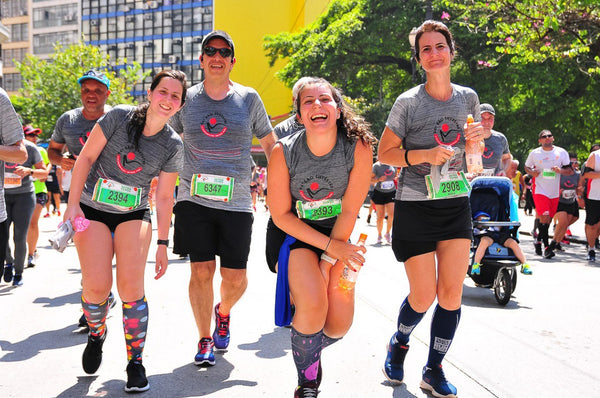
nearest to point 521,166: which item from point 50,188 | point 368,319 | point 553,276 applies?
point 50,188

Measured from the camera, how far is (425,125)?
4.06 m

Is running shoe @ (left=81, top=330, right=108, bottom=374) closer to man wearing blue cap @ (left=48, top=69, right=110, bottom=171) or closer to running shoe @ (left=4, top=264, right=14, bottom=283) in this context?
man wearing blue cap @ (left=48, top=69, right=110, bottom=171)

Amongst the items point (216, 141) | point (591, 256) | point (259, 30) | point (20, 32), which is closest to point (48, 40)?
point (20, 32)

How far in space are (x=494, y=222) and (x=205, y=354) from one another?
425 cm

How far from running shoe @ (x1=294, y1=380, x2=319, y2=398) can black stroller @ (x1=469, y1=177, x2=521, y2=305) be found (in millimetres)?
4243

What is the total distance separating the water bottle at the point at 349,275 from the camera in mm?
3528

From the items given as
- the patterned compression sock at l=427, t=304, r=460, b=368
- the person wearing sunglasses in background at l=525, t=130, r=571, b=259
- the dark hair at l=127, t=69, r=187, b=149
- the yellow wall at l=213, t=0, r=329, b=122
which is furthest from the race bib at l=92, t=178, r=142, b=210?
the yellow wall at l=213, t=0, r=329, b=122

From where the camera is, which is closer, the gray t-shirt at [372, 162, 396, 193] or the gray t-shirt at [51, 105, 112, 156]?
the gray t-shirt at [51, 105, 112, 156]

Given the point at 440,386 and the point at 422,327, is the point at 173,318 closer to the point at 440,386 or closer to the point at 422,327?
the point at 422,327

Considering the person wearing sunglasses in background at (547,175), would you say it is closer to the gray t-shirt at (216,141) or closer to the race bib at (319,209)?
the gray t-shirt at (216,141)

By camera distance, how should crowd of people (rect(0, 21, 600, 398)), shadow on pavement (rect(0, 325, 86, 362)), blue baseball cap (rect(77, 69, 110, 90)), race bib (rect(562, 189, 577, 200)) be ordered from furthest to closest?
race bib (rect(562, 189, 577, 200)), blue baseball cap (rect(77, 69, 110, 90)), shadow on pavement (rect(0, 325, 86, 362)), crowd of people (rect(0, 21, 600, 398))

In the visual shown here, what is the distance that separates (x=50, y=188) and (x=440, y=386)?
18012 mm

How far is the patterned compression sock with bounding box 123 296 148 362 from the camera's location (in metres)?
3.93

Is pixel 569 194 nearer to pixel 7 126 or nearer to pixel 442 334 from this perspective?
pixel 442 334
